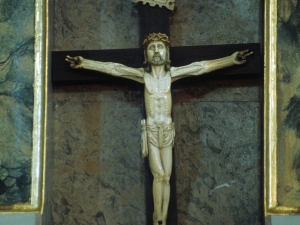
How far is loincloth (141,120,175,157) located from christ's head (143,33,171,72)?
37 centimetres

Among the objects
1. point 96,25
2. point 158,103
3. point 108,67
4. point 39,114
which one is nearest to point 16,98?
point 39,114

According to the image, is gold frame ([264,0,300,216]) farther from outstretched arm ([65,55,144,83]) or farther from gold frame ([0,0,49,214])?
gold frame ([0,0,49,214])

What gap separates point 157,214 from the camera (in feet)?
16.5

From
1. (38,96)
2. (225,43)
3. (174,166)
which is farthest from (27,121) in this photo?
(225,43)

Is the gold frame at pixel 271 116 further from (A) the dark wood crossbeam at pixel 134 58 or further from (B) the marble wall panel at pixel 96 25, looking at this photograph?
(B) the marble wall panel at pixel 96 25

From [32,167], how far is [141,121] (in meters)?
0.73

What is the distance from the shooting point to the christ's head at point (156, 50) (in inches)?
202

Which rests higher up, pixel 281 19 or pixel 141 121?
pixel 281 19

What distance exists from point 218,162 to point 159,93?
1.97ft

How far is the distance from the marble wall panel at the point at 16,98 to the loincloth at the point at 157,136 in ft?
2.34

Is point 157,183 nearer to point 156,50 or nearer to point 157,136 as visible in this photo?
point 157,136

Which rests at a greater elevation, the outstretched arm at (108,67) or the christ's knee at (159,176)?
the outstretched arm at (108,67)

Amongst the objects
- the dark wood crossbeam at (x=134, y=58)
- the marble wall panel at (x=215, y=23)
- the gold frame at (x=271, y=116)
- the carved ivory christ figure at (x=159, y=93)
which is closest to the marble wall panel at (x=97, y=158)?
the dark wood crossbeam at (x=134, y=58)

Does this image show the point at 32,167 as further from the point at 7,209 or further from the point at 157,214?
the point at 157,214
